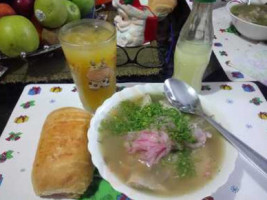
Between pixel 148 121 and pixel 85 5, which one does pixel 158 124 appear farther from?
pixel 85 5

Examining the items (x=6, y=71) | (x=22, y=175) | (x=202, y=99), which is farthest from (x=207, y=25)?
(x=6, y=71)

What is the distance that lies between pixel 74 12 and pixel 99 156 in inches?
24.6

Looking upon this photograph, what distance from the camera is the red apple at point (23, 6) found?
0.92m

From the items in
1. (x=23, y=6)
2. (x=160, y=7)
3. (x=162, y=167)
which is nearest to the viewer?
(x=162, y=167)

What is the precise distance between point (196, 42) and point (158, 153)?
0.34m

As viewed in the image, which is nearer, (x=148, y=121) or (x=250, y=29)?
(x=148, y=121)

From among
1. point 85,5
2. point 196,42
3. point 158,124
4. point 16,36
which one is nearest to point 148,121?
point 158,124

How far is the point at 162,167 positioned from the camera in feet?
1.71

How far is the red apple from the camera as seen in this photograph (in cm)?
Result: 92

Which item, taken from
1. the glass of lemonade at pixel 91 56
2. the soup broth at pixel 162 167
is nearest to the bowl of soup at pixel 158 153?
the soup broth at pixel 162 167

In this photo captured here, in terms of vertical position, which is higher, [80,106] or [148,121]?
[148,121]

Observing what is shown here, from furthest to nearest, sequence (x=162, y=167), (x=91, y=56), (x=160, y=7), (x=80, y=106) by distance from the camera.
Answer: (x=160, y=7) < (x=80, y=106) < (x=91, y=56) < (x=162, y=167)

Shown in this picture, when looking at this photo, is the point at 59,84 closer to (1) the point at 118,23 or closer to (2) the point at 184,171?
(1) the point at 118,23

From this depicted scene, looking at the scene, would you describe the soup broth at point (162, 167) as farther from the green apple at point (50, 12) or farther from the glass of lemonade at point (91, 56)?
the green apple at point (50, 12)
